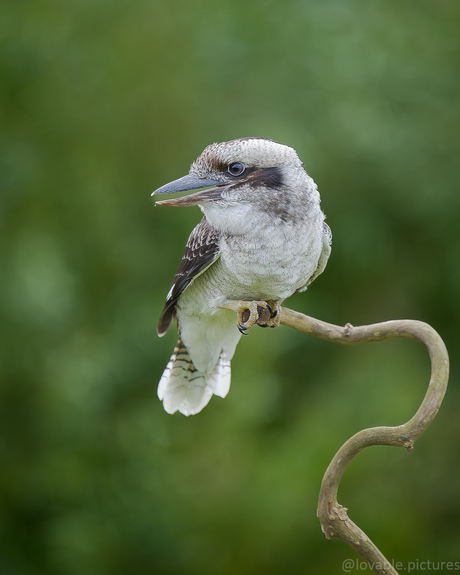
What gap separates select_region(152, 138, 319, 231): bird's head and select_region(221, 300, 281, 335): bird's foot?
0.93 feet

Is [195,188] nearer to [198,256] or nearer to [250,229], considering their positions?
[250,229]

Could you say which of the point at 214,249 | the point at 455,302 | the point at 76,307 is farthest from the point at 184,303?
the point at 455,302

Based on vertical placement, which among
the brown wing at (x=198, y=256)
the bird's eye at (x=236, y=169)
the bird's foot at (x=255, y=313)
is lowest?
the bird's foot at (x=255, y=313)

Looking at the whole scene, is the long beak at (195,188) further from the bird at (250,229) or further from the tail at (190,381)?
the tail at (190,381)

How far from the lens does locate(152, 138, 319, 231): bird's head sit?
1.53 m

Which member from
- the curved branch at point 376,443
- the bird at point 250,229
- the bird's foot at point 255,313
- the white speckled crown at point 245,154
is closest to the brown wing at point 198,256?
the bird at point 250,229

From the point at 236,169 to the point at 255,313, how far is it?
1.30 feet

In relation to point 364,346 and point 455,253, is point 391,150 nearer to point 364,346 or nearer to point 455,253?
point 455,253

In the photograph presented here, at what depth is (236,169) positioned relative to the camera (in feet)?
5.11

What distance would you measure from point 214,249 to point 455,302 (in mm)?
2680

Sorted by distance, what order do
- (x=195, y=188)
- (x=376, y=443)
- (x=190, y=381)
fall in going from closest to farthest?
(x=376, y=443)
(x=195, y=188)
(x=190, y=381)

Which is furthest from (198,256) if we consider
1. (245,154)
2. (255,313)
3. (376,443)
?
(376,443)

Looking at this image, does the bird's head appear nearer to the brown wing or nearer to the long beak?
the long beak

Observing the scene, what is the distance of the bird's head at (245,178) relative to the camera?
1532 mm
